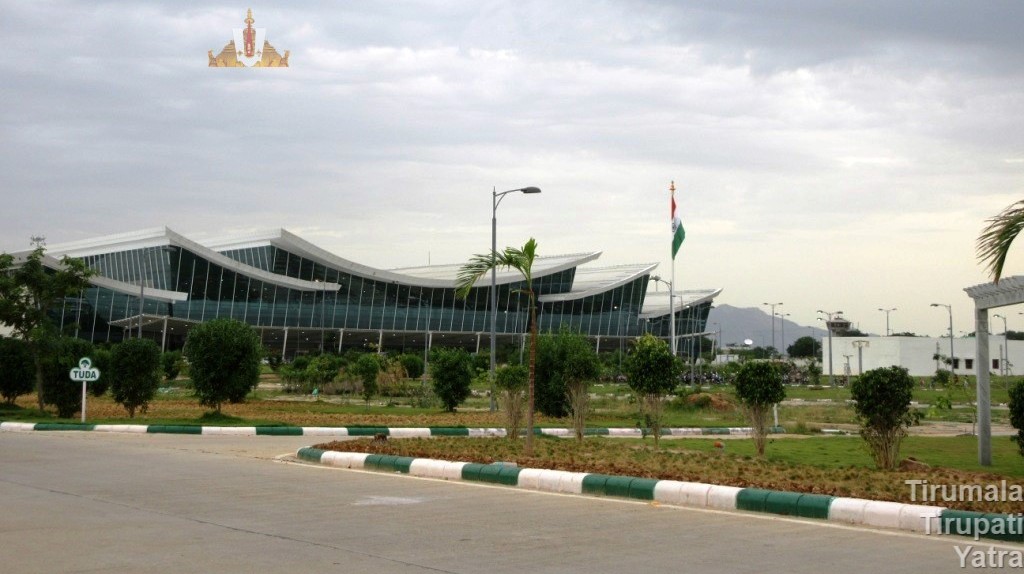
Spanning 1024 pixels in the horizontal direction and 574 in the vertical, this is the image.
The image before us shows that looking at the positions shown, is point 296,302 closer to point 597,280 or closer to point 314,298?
point 314,298

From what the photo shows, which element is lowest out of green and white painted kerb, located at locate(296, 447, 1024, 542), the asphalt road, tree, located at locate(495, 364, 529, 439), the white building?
the asphalt road

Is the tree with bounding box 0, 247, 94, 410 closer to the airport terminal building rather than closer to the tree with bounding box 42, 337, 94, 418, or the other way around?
the tree with bounding box 42, 337, 94, 418

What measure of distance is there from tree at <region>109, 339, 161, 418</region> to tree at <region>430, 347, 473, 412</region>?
9.40 m

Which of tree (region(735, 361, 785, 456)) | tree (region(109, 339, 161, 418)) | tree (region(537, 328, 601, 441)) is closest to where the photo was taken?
tree (region(735, 361, 785, 456))

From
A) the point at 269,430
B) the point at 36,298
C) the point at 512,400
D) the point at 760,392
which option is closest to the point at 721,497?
the point at 760,392

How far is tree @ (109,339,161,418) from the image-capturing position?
27.0m

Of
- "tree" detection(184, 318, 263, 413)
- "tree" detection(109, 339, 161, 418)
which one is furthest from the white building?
"tree" detection(109, 339, 161, 418)

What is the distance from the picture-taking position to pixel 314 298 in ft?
246

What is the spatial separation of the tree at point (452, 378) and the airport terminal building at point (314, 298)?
25963 mm

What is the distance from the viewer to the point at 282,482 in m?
12.7

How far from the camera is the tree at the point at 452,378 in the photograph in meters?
33.5

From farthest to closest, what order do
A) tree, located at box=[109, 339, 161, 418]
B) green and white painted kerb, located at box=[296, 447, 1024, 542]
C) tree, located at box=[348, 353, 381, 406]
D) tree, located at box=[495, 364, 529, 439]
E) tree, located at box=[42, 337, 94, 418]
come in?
→ tree, located at box=[348, 353, 381, 406]
tree, located at box=[42, 337, 94, 418]
tree, located at box=[109, 339, 161, 418]
tree, located at box=[495, 364, 529, 439]
green and white painted kerb, located at box=[296, 447, 1024, 542]

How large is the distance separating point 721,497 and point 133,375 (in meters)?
20.4

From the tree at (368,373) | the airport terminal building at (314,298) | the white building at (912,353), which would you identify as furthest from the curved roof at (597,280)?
the tree at (368,373)
